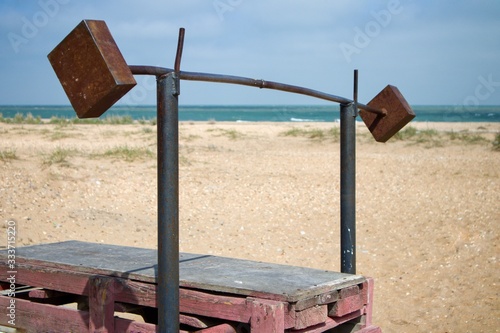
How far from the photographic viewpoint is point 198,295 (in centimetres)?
313

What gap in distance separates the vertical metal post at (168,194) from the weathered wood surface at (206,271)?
0.61 metres

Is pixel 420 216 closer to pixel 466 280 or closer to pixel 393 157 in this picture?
pixel 466 280

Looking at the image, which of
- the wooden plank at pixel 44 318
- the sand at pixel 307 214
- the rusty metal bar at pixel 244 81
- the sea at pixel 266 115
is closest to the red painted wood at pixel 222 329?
the wooden plank at pixel 44 318

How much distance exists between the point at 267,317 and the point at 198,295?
1.41 feet

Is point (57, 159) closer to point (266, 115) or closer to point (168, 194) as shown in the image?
point (168, 194)

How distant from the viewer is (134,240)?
7645mm

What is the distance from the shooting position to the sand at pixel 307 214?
20.8ft

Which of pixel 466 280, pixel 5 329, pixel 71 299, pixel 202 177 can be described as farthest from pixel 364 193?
pixel 5 329

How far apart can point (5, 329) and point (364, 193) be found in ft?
21.8

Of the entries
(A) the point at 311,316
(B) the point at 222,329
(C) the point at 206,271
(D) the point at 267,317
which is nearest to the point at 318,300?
(A) the point at 311,316

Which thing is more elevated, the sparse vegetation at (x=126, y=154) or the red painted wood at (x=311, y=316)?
the sparse vegetation at (x=126, y=154)

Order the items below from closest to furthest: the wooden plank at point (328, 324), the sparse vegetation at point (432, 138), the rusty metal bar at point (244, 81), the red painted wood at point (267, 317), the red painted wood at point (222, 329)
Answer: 1. the rusty metal bar at point (244, 81)
2. the red painted wood at point (267, 317)
3. the red painted wood at point (222, 329)
4. the wooden plank at point (328, 324)
5. the sparse vegetation at point (432, 138)

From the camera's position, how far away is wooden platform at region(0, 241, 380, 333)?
2979mm

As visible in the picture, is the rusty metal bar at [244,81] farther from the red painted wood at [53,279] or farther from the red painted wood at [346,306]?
the red painted wood at [53,279]
